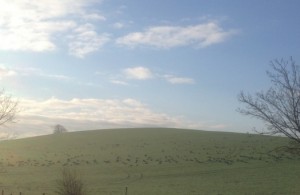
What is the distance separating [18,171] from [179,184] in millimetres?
19467

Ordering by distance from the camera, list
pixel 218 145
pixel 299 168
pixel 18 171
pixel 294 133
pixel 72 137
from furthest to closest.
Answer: pixel 72 137 → pixel 218 145 → pixel 18 171 → pixel 299 168 → pixel 294 133

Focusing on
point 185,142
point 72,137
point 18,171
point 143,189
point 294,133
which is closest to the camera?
point 294,133

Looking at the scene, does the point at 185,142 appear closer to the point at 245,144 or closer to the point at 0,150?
the point at 245,144

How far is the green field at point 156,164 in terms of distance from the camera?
3672 centimetres

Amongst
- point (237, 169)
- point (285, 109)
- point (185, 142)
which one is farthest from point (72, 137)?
point (285, 109)

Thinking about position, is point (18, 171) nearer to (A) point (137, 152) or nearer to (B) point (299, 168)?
(A) point (137, 152)

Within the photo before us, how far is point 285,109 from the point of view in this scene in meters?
17.6

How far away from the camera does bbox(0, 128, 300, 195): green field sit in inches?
1446

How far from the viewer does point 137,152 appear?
202ft

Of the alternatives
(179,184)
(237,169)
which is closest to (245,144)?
(237,169)

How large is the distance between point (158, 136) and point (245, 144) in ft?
56.2

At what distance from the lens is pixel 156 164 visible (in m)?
51.5

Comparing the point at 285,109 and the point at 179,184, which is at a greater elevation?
the point at 285,109

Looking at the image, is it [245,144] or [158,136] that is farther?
[158,136]
